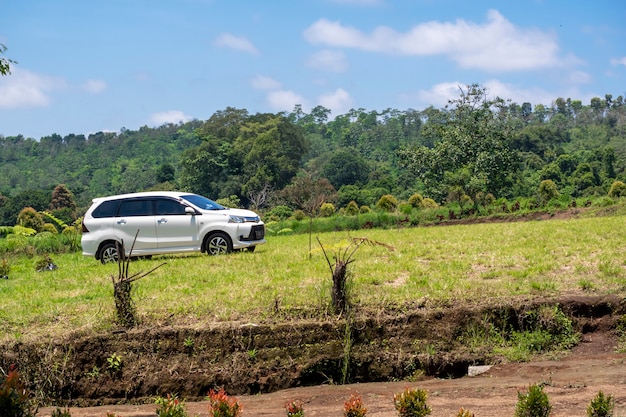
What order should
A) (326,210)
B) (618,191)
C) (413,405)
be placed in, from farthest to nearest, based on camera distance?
(326,210) → (618,191) → (413,405)

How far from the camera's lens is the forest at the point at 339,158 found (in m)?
33.1

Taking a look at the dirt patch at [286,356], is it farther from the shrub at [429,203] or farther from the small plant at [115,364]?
the shrub at [429,203]

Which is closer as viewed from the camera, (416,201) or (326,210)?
(416,201)

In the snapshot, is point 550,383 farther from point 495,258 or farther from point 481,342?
point 495,258

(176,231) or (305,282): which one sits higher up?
(176,231)

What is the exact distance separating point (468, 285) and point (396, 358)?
177 cm

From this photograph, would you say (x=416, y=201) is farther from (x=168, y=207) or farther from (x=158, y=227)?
(x=158, y=227)

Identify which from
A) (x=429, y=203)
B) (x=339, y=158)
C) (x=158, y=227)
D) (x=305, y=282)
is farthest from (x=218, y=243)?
(x=339, y=158)

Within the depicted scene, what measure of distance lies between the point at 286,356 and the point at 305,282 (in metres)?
2.02

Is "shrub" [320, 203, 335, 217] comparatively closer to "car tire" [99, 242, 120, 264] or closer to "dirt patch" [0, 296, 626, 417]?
"car tire" [99, 242, 120, 264]

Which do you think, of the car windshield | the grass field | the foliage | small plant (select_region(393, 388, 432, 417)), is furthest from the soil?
the car windshield

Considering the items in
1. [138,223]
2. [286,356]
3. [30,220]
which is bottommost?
[286,356]

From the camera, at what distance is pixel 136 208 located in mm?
14258

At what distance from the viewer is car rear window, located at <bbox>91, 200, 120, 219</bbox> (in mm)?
14289
